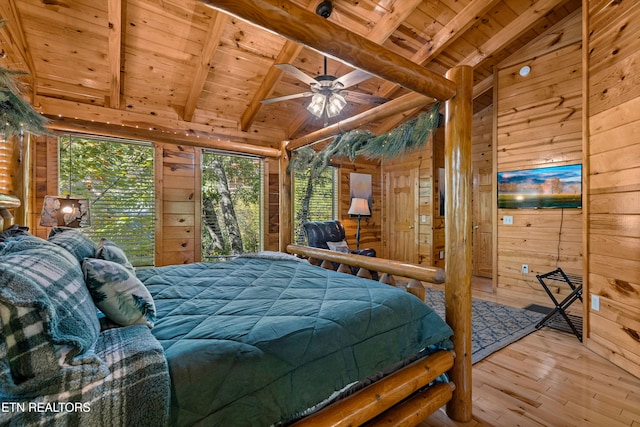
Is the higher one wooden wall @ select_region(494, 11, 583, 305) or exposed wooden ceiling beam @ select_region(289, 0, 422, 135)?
exposed wooden ceiling beam @ select_region(289, 0, 422, 135)

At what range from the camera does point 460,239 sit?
156cm

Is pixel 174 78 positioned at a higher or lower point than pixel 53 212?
higher

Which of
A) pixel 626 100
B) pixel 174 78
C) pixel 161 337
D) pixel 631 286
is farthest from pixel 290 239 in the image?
pixel 626 100

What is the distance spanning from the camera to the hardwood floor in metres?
1.62

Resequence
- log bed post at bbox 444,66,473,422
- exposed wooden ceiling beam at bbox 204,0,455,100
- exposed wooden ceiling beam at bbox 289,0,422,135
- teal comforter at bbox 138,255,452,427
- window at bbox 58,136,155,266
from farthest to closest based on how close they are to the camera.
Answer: window at bbox 58,136,155,266 < exposed wooden ceiling beam at bbox 289,0,422,135 < log bed post at bbox 444,66,473,422 < exposed wooden ceiling beam at bbox 204,0,455,100 < teal comforter at bbox 138,255,452,427

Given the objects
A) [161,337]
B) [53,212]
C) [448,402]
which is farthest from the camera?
[53,212]

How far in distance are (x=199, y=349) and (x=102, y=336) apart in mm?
341

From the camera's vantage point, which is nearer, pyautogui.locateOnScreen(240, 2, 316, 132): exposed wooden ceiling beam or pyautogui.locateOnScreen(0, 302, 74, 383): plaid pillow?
pyautogui.locateOnScreen(0, 302, 74, 383): plaid pillow

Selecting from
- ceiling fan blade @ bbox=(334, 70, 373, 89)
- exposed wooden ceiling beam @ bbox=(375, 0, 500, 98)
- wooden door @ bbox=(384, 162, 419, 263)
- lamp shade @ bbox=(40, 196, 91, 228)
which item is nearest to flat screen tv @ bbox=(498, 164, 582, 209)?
wooden door @ bbox=(384, 162, 419, 263)

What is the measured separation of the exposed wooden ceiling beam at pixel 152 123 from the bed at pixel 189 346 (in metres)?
1.75

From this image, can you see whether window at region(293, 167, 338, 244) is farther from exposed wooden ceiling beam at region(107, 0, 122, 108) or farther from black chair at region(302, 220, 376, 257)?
exposed wooden ceiling beam at region(107, 0, 122, 108)

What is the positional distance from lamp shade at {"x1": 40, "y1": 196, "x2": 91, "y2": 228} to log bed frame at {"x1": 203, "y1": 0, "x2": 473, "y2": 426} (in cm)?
252

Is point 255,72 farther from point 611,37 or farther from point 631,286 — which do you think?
point 631,286

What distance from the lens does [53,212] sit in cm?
246
